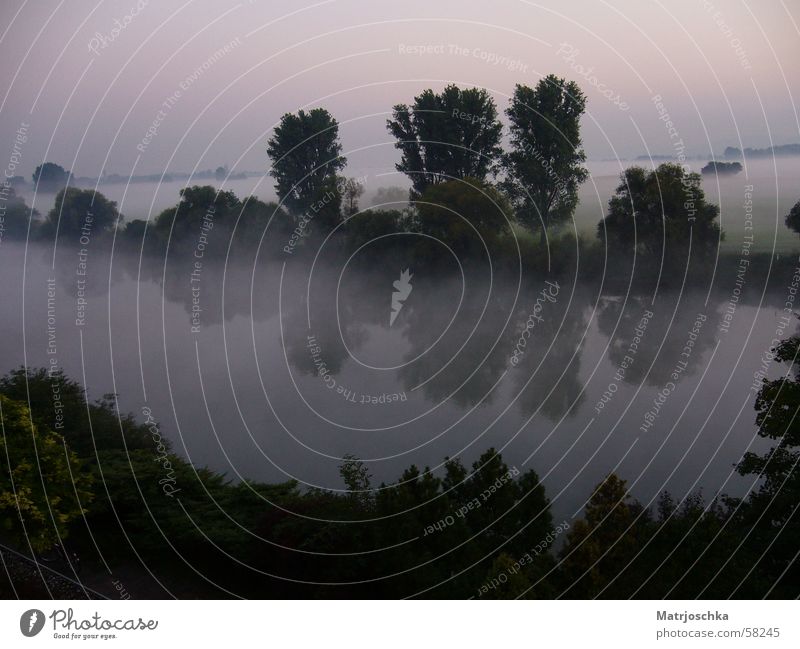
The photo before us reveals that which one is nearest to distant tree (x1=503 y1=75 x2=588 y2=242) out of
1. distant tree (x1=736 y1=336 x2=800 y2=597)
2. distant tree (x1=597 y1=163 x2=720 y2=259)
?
distant tree (x1=597 y1=163 x2=720 y2=259)

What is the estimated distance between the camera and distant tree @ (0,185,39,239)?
67.2ft

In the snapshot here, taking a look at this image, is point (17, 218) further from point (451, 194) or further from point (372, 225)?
point (451, 194)

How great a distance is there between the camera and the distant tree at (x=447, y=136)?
1972 centimetres

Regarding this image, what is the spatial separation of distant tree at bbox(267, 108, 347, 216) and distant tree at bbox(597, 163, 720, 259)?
23.1 feet

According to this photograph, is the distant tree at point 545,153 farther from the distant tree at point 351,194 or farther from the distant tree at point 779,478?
the distant tree at point 779,478

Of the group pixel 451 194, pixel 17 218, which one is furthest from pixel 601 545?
pixel 17 218

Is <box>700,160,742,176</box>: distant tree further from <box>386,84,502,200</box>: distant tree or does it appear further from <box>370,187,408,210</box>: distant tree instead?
<box>370,187,408,210</box>: distant tree

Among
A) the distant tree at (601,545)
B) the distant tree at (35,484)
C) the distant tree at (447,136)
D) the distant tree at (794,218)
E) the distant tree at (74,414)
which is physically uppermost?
the distant tree at (447,136)

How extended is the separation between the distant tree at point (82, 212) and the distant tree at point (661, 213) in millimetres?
12399

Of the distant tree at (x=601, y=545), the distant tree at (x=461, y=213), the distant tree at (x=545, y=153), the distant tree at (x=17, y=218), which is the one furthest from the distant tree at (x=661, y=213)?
the distant tree at (x=17, y=218)

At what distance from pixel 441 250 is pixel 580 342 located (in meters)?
4.20

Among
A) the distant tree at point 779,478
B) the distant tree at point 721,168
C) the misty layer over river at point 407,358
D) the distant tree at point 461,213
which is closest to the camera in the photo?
the distant tree at point 779,478

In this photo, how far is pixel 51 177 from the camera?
2016cm
